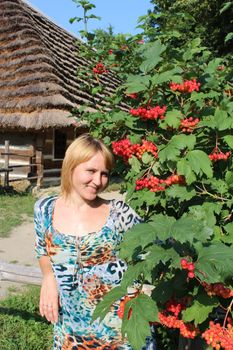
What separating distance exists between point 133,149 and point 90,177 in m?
0.34

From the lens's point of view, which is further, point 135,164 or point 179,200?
point 135,164

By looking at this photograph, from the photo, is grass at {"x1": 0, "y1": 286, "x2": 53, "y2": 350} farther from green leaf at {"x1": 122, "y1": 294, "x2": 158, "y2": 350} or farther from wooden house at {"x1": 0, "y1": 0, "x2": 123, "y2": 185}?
wooden house at {"x1": 0, "y1": 0, "x2": 123, "y2": 185}

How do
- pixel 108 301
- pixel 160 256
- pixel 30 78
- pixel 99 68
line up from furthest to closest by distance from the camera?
1. pixel 30 78
2. pixel 99 68
3. pixel 108 301
4. pixel 160 256

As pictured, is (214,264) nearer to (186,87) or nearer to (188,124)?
(188,124)

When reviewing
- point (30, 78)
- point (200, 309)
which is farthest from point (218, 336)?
point (30, 78)

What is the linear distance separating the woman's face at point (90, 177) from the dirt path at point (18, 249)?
143 inches

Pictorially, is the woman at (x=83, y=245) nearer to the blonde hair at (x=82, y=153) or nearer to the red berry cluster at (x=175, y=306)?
the blonde hair at (x=82, y=153)

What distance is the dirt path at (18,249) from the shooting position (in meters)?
5.52

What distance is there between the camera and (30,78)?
13289 mm

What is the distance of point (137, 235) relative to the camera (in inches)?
56.9

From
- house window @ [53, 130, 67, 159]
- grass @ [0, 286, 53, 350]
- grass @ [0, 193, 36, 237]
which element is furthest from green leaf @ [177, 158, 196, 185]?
house window @ [53, 130, 67, 159]

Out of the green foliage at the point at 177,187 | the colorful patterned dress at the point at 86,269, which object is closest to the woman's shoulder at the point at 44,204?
the colorful patterned dress at the point at 86,269

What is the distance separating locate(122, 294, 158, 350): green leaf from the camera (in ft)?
4.54

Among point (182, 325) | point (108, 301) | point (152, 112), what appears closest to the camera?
point (108, 301)
